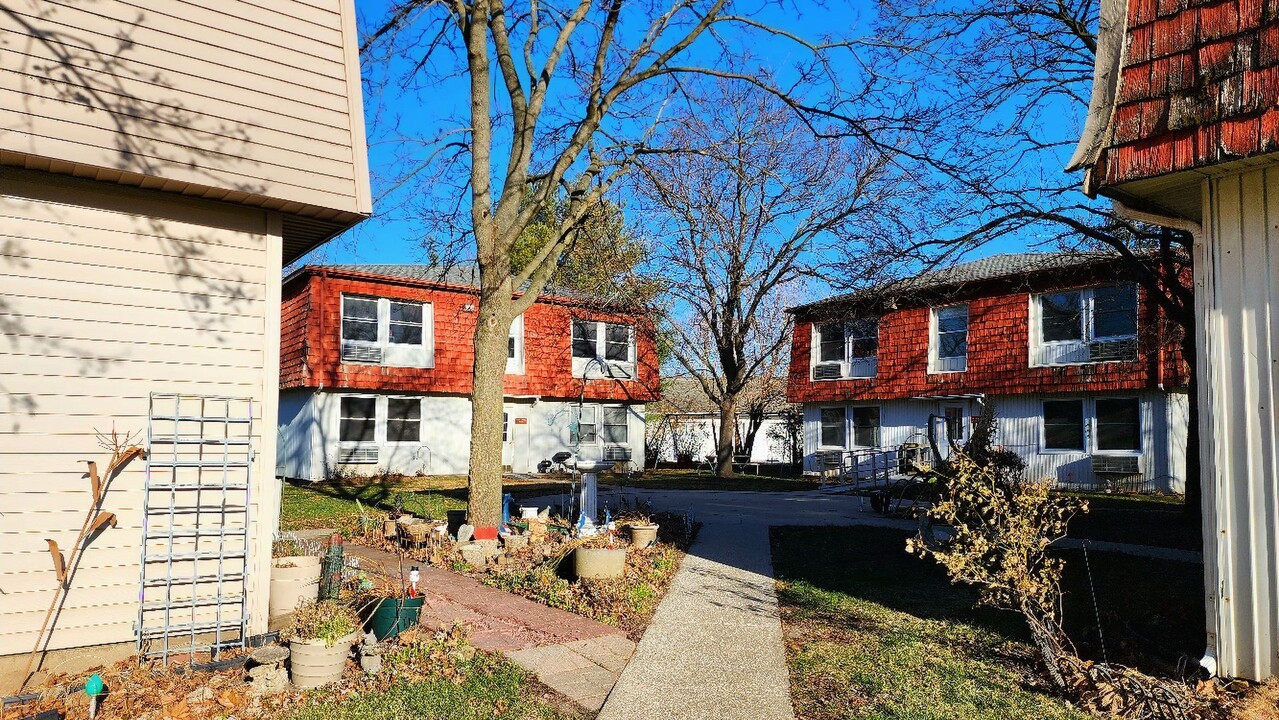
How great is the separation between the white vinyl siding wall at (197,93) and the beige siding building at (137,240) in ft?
0.04

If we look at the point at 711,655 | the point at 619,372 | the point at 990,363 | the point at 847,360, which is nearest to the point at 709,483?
the point at 619,372

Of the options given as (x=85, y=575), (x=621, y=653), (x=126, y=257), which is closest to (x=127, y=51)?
(x=126, y=257)

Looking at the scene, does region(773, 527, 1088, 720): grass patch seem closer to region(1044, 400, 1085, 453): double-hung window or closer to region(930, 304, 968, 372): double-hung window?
region(1044, 400, 1085, 453): double-hung window

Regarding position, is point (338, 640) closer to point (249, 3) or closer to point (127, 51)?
point (127, 51)

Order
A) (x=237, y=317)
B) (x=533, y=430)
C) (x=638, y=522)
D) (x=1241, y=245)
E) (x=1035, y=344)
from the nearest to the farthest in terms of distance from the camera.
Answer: (x=1241, y=245)
(x=237, y=317)
(x=638, y=522)
(x=1035, y=344)
(x=533, y=430)

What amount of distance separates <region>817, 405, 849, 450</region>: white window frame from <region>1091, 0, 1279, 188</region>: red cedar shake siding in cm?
2102

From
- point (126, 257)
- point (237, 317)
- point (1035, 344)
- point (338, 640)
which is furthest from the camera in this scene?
point (1035, 344)

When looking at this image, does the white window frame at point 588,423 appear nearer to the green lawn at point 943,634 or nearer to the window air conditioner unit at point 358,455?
the window air conditioner unit at point 358,455

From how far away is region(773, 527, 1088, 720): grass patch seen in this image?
16.8ft

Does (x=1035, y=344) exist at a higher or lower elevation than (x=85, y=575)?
higher

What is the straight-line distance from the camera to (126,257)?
5.72 meters

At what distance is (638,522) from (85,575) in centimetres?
663

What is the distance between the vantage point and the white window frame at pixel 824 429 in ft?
84.0

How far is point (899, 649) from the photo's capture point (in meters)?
6.36
